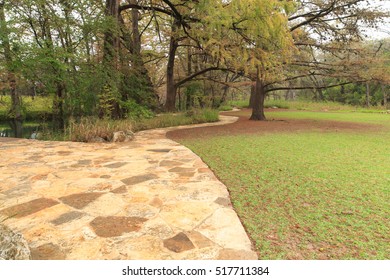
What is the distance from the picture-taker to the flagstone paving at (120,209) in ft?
4.99

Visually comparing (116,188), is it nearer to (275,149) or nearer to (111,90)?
(275,149)

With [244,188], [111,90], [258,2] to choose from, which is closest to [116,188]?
[244,188]

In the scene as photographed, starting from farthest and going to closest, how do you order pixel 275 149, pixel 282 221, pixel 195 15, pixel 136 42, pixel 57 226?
pixel 136 42, pixel 195 15, pixel 275 149, pixel 282 221, pixel 57 226

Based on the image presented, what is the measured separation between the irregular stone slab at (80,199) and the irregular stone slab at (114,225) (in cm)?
35

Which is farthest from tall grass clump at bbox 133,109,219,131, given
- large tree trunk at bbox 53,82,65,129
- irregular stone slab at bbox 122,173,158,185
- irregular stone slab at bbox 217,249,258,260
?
irregular stone slab at bbox 217,249,258,260

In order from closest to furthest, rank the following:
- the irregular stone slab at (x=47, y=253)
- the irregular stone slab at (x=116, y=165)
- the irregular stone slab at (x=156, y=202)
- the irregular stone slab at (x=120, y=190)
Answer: the irregular stone slab at (x=47, y=253), the irregular stone slab at (x=156, y=202), the irregular stone slab at (x=120, y=190), the irregular stone slab at (x=116, y=165)

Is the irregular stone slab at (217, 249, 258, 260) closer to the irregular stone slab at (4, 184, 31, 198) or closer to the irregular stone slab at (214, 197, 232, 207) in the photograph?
the irregular stone slab at (214, 197, 232, 207)

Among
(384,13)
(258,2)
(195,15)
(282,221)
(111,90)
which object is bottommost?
(282,221)

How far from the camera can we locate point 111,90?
725 centimetres

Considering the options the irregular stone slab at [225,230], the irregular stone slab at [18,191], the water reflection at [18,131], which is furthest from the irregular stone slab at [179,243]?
the water reflection at [18,131]

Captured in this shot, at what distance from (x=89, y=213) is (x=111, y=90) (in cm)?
593

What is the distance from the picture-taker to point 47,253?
1453 mm

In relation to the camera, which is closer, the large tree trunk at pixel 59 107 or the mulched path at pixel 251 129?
the mulched path at pixel 251 129

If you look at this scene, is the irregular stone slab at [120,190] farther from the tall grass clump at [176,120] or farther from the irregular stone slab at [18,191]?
the tall grass clump at [176,120]
